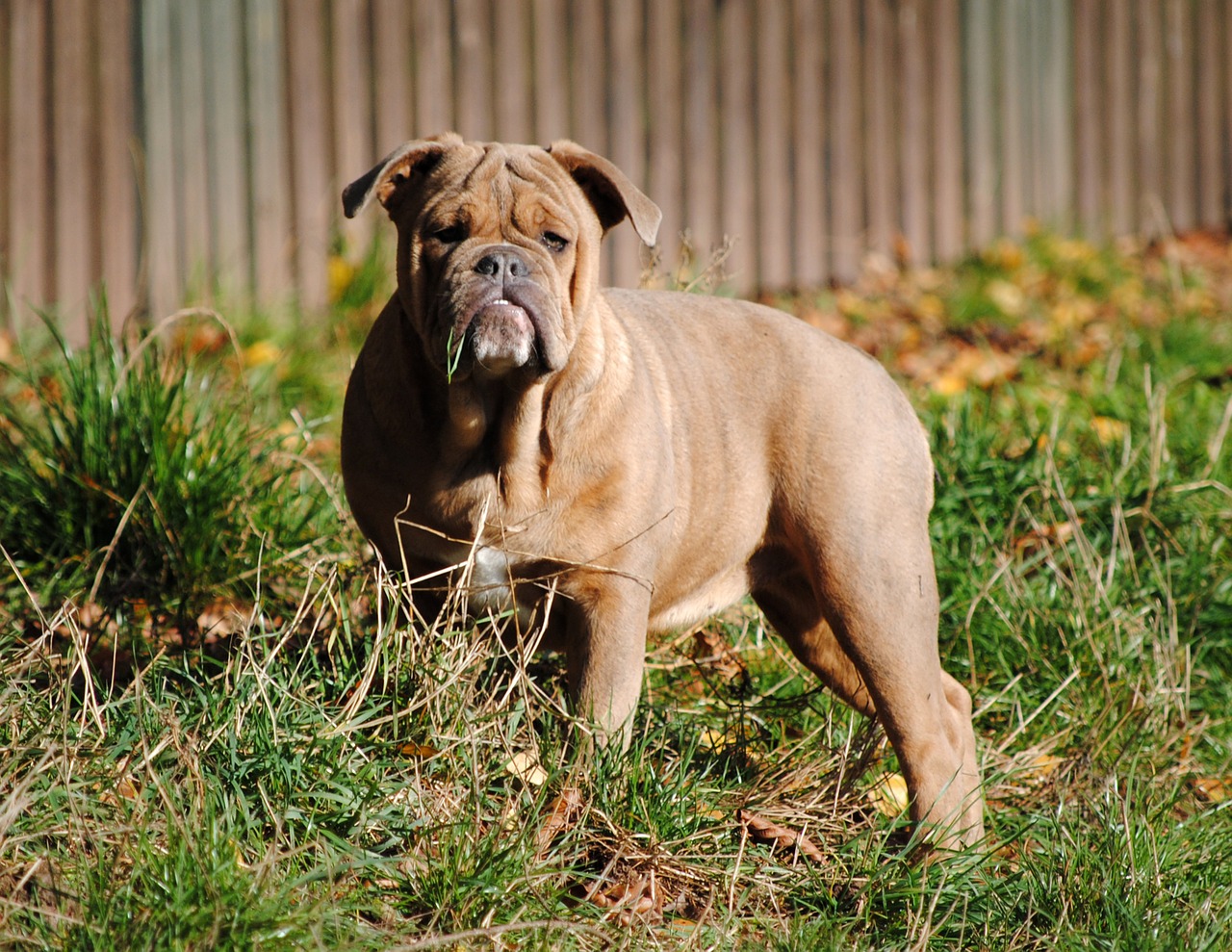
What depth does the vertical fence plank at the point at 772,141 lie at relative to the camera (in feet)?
28.3

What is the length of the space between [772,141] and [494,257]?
5.82 meters

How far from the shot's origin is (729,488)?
12.2 ft

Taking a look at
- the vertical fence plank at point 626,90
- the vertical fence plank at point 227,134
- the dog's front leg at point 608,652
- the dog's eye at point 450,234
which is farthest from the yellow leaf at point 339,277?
the dog's front leg at point 608,652

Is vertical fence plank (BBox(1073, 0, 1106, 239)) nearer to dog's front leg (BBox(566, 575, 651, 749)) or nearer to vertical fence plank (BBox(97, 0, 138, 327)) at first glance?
vertical fence plank (BBox(97, 0, 138, 327))

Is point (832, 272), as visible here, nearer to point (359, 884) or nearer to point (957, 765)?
point (957, 765)

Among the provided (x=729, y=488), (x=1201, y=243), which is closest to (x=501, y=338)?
(x=729, y=488)

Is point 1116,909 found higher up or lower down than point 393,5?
lower down

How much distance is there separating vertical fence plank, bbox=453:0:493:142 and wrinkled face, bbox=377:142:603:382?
4.37 m

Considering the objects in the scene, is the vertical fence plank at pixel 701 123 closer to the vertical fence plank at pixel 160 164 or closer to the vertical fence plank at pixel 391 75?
the vertical fence plank at pixel 391 75

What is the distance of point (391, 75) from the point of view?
761 centimetres

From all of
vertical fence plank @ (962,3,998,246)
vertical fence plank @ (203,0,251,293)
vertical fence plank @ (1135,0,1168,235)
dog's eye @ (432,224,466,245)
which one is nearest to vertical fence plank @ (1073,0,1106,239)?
vertical fence plank @ (1135,0,1168,235)

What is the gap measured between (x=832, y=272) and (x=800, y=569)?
5402 mm

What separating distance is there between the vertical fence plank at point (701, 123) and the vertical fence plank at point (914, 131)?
57.2 inches

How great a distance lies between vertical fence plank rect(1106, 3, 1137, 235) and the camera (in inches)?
386
